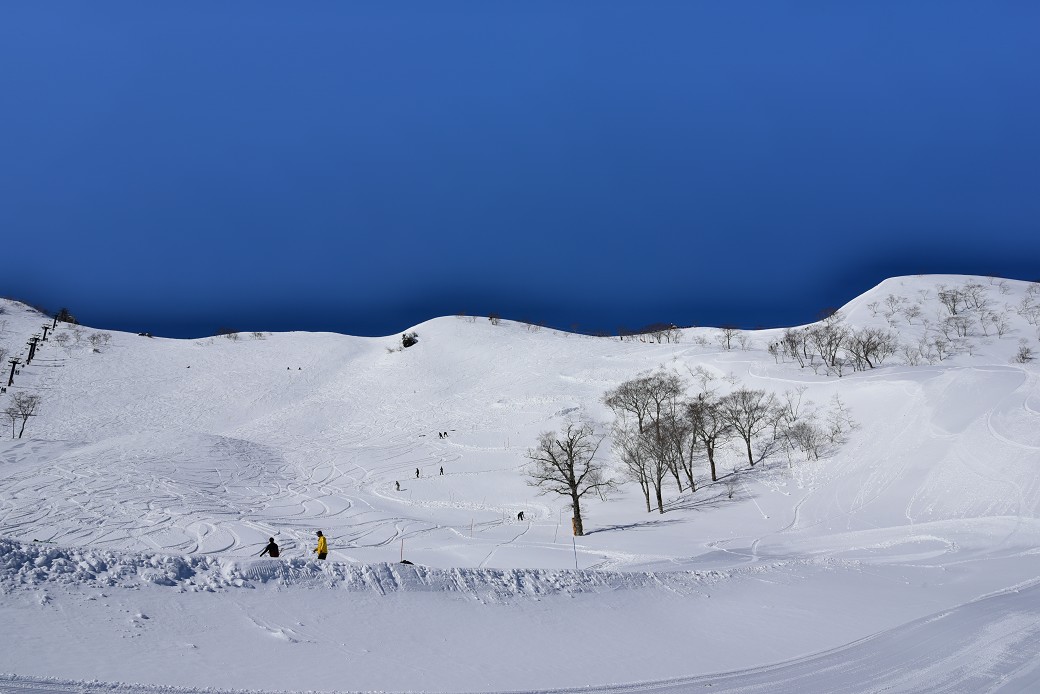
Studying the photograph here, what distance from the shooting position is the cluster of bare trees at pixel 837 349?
62.8m

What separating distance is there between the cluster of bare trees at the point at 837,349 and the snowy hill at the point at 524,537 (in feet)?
1.88

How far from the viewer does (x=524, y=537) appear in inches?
1170

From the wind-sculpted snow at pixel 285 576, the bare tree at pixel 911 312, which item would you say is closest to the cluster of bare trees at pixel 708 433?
the wind-sculpted snow at pixel 285 576

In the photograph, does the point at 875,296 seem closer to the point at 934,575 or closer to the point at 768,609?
the point at 934,575

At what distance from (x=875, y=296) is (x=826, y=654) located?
4286 inches

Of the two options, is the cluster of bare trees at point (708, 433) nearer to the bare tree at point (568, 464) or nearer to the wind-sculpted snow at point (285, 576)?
the bare tree at point (568, 464)

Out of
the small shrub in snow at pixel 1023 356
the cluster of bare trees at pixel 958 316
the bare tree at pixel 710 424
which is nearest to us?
the bare tree at pixel 710 424

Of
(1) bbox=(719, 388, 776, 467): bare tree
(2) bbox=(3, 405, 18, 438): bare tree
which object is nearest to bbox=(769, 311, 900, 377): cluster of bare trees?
(1) bbox=(719, 388, 776, 467): bare tree

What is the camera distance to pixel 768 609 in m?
15.3

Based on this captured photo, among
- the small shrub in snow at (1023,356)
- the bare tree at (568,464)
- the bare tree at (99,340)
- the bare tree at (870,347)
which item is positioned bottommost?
the bare tree at (568,464)

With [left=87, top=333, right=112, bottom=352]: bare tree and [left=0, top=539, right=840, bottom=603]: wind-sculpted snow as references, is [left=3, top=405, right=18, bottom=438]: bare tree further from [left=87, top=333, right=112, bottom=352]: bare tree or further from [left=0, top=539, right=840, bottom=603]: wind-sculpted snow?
[left=0, top=539, right=840, bottom=603]: wind-sculpted snow

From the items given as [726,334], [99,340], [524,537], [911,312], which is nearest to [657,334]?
[726,334]

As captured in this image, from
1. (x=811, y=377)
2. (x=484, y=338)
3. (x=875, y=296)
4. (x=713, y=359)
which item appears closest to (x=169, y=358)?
(x=484, y=338)

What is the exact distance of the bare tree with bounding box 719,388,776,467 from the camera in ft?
146
